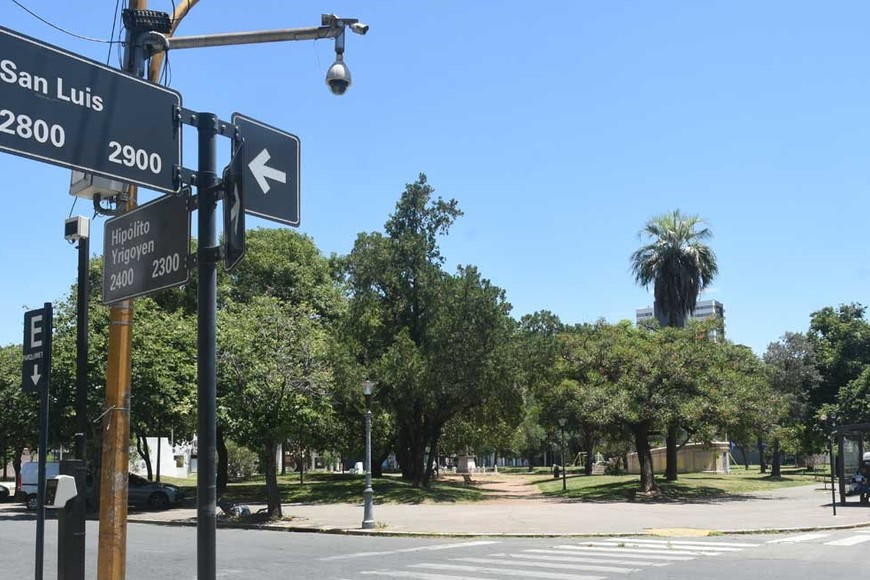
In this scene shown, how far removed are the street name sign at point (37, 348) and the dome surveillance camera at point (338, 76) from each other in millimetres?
3623

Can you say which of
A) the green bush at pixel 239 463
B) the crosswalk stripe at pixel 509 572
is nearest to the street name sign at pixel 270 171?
the crosswalk stripe at pixel 509 572

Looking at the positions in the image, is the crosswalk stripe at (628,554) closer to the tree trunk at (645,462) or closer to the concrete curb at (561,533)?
the concrete curb at (561,533)

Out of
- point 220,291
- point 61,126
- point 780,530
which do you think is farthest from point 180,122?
point 220,291

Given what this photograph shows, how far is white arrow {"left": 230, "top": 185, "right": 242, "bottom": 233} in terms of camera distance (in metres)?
5.33

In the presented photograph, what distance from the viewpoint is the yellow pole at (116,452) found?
271 inches

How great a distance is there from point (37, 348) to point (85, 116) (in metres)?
4.25

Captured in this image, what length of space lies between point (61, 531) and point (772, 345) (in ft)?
176

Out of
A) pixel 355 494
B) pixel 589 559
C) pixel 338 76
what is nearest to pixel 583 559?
pixel 589 559

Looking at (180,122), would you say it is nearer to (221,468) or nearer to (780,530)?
(780,530)

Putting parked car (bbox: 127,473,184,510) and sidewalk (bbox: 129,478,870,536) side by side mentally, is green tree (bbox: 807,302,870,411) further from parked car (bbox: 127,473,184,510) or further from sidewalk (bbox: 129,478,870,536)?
parked car (bbox: 127,473,184,510)

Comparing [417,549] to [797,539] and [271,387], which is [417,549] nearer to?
[797,539]

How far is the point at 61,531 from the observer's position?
25.9ft

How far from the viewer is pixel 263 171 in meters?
5.81

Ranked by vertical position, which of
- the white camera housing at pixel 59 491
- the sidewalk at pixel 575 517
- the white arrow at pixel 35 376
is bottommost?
the sidewalk at pixel 575 517
